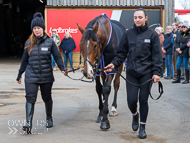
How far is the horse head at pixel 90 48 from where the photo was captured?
5.44m

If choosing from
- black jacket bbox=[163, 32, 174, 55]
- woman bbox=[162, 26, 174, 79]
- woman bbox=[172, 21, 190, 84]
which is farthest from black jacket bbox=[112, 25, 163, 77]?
black jacket bbox=[163, 32, 174, 55]

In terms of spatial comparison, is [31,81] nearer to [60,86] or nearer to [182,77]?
[60,86]

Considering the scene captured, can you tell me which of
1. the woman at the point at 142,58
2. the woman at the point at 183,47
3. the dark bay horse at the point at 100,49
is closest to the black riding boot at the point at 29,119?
the dark bay horse at the point at 100,49

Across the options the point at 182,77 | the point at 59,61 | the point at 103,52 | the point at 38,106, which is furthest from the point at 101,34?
the point at 182,77

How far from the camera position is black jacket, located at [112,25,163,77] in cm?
500

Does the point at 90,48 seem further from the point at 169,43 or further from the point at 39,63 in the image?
the point at 169,43

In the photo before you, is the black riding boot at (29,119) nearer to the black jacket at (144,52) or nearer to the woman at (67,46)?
the black jacket at (144,52)

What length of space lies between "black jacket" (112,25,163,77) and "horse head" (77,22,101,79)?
0.68 m

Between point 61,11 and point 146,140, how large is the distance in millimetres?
13706

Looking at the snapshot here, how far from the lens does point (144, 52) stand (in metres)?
5.03

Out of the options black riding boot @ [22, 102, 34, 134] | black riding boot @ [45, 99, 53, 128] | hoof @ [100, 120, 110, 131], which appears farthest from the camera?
black riding boot @ [45, 99, 53, 128]

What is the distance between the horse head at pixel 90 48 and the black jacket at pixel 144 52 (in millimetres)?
680

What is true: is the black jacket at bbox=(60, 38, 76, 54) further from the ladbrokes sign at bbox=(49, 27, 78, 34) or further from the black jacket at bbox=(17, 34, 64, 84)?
the black jacket at bbox=(17, 34, 64, 84)

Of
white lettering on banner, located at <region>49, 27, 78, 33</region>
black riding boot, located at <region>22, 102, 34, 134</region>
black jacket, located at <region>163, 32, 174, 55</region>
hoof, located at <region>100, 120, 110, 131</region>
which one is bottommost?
hoof, located at <region>100, 120, 110, 131</region>
